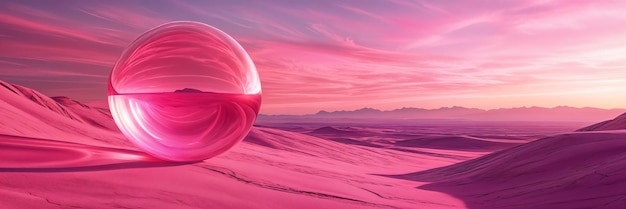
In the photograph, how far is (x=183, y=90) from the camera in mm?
3564

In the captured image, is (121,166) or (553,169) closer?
(121,166)

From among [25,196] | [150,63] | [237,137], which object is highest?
[150,63]

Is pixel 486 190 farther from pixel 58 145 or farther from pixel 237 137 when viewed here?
pixel 58 145

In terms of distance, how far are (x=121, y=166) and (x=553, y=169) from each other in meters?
5.38

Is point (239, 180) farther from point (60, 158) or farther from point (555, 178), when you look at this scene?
point (555, 178)

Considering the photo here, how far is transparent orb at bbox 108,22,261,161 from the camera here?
3.59 metres

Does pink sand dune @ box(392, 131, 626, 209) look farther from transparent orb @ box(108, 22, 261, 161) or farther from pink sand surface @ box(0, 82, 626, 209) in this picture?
transparent orb @ box(108, 22, 261, 161)

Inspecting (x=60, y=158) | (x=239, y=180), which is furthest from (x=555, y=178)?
(x=60, y=158)

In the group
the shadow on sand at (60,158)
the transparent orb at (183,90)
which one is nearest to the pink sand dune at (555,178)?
the transparent orb at (183,90)

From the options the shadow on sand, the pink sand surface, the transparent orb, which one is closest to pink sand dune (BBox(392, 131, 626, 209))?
the pink sand surface

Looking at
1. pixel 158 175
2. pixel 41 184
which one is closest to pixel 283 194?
pixel 158 175

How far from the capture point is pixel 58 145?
174 inches

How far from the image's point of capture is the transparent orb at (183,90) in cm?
359

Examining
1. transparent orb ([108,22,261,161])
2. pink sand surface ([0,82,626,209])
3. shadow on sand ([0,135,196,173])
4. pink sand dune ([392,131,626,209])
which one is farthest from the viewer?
pink sand dune ([392,131,626,209])
